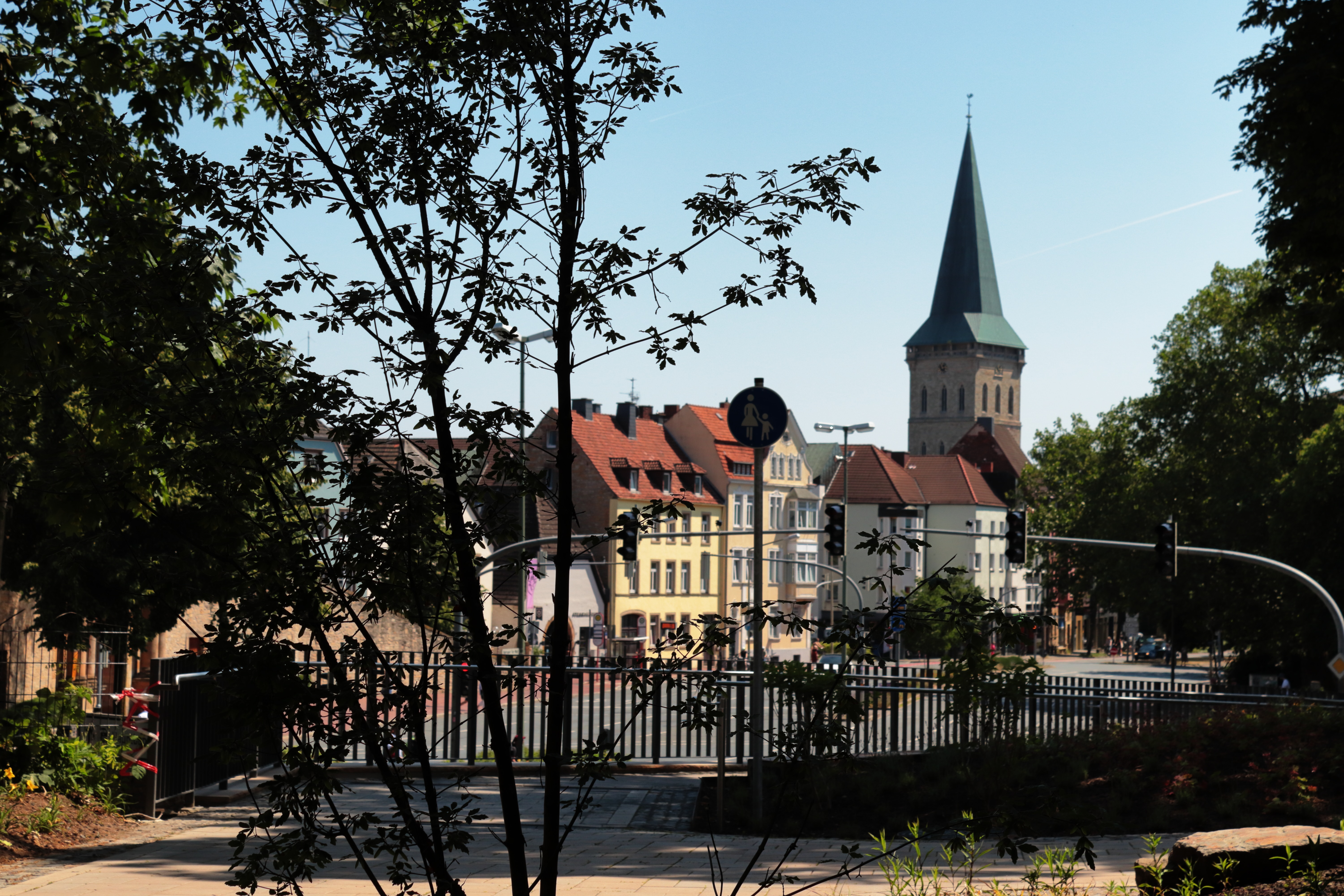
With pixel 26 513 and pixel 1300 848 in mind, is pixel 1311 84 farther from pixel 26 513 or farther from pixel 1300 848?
pixel 26 513

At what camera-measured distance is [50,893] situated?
335 inches

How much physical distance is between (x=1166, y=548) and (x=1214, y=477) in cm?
2344

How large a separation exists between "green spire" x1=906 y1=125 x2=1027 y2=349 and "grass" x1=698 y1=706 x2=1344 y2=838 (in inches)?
5295

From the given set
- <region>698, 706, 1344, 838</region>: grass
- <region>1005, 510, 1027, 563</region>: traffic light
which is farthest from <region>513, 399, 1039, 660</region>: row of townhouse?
<region>698, 706, 1344, 838</region>: grass

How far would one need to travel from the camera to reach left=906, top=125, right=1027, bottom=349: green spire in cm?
14312

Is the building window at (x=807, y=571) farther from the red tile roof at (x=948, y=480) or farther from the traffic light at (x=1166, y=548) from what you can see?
the traffic light at (x=1166, y=548)

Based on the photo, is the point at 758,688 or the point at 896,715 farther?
the point at 896,715

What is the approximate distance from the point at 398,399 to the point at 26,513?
673 inches

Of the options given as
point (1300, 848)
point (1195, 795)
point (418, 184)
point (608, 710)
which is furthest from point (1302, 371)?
point (418, 184)

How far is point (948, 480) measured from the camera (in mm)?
114312

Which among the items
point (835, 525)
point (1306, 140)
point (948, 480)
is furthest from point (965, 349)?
point (1306, 140)

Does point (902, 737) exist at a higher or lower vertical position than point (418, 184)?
lower

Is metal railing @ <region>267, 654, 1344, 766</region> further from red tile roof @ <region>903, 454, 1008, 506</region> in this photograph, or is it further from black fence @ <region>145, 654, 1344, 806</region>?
red tile roof @ <region>903, 454, 1008, 506</region>

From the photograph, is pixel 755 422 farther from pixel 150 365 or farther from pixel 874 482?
pixel 874 482
